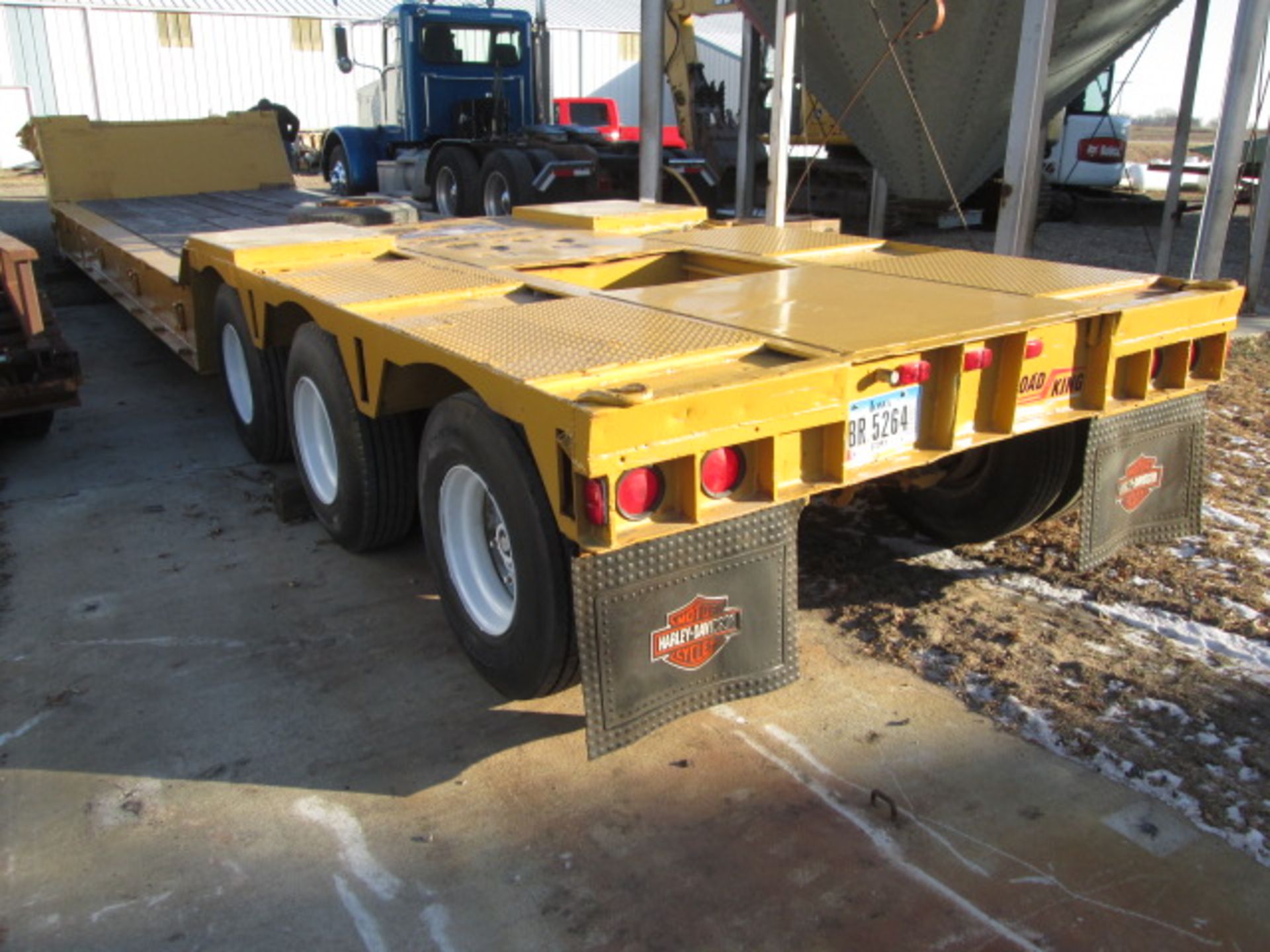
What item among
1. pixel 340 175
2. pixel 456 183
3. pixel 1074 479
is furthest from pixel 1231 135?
pixel 340 175

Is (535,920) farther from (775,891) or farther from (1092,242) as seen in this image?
(1092,242)

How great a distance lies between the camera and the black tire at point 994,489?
4195 mm

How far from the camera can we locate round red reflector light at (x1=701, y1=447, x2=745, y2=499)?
9.14ft

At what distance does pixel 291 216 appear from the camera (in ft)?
22.3

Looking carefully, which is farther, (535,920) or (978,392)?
(978,392)

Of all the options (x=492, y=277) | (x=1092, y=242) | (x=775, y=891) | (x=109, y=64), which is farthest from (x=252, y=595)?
(x=109, y=64)

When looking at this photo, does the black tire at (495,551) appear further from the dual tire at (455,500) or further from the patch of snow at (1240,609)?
the patch of snow at (1240,609)

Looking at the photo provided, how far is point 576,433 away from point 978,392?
4.82 ft

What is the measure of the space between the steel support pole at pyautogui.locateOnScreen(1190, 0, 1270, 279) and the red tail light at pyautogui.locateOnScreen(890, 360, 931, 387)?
6.15 m

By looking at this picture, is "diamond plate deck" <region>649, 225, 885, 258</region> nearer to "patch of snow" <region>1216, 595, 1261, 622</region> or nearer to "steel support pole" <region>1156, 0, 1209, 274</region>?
"patch of snow" <region>1216, 595, 1261, 622</region>

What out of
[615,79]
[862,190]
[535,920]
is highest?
[615,79]

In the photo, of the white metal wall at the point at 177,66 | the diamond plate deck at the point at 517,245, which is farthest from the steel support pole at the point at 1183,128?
the white metal wall at the point at 177,66

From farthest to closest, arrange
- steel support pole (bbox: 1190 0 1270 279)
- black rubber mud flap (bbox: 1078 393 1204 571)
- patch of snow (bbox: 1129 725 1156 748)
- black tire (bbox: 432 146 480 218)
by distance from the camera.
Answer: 1. black tire (bbox: 432 146 480 218)
2. steel support pole (bbox: 1190 0 1270 279)
3. black rubber mud flap (bbox: 1078 393 1204 571)
4. patch of snow (bbox: 1129 725 1156 748)

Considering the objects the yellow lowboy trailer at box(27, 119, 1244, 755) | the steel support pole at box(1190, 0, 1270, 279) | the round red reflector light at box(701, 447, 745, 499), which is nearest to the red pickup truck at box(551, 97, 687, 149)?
the steel support pole at box(1190, 0, 1270, 279)
